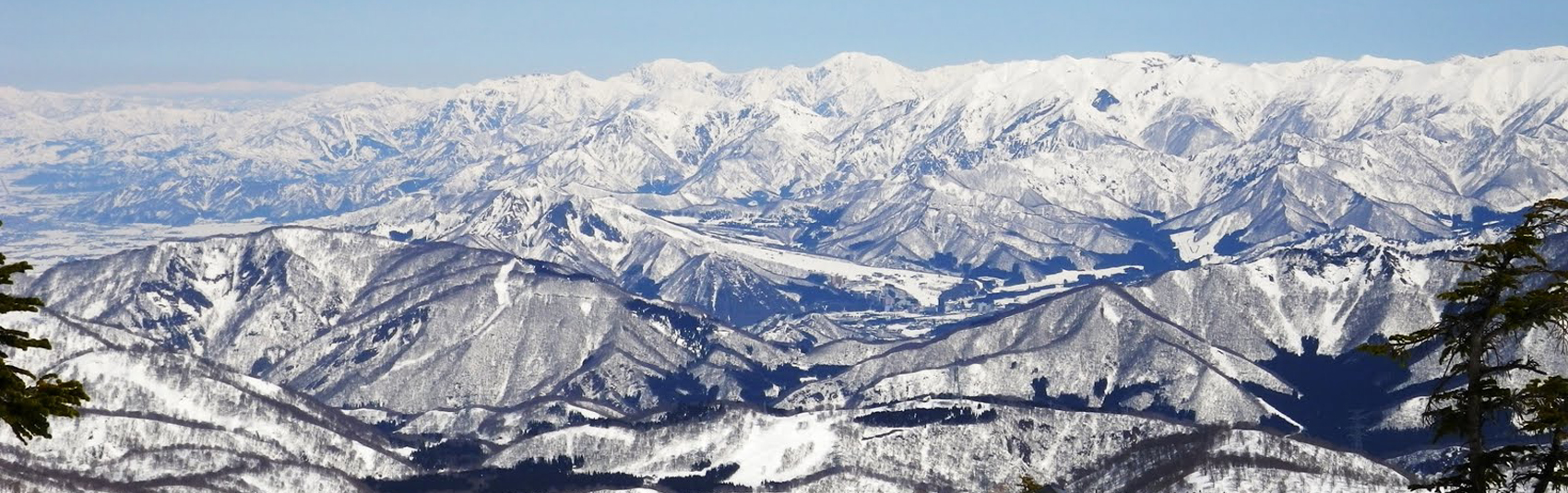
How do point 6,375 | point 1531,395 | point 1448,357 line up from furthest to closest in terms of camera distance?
point 1448,357 → point 1531,395 → point 6,375

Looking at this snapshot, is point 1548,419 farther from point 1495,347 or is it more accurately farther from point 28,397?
point 28,397

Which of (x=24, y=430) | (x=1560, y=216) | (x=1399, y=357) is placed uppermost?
(x=1560, y=216)

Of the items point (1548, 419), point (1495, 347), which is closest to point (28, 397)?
point (1548, 419)

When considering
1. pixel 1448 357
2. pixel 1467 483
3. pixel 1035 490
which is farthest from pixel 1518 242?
pixel 1035 490

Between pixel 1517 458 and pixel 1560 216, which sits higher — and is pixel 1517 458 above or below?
below

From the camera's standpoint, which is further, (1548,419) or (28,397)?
(1548,419)

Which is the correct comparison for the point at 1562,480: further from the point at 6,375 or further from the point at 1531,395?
the point at 6,375

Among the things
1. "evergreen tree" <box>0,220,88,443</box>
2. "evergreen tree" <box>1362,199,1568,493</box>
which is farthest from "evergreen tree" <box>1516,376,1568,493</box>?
"evergreen tree" <box>0,220,88,443</box>

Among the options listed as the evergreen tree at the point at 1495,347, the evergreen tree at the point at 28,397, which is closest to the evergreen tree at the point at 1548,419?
the evergreen tree at the point at 1495,347

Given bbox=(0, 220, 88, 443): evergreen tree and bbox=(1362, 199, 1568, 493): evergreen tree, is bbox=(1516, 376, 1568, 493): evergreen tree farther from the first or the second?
bbox=(0, 220, 88, 443): evergreen tree
